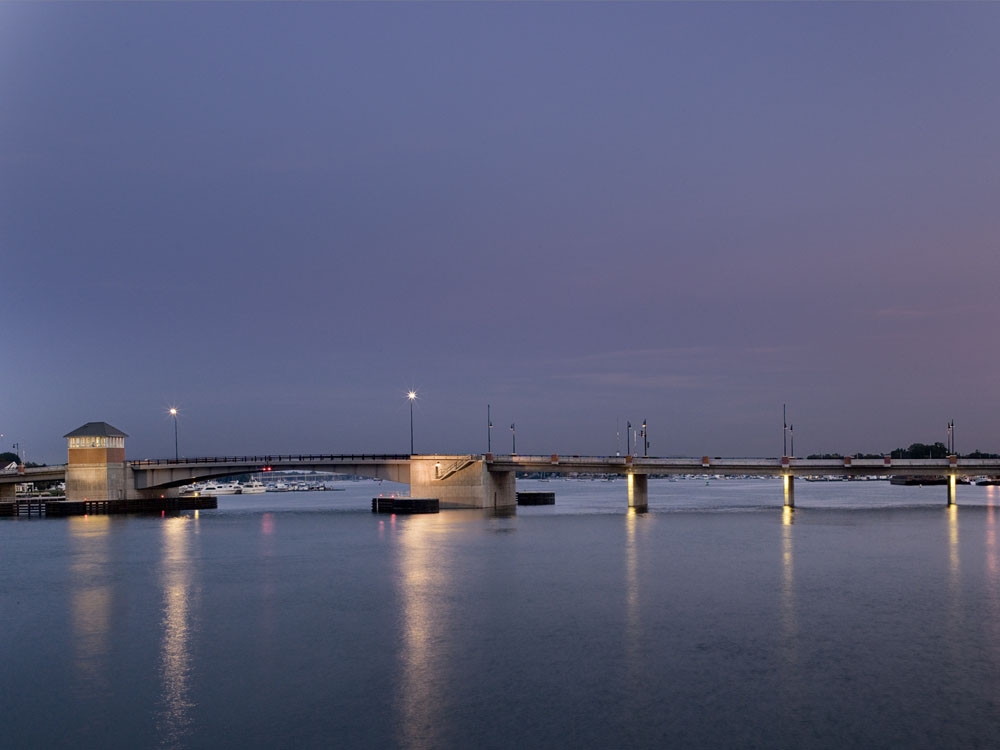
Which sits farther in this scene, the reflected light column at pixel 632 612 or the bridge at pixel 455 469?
the bridge at pixel 455 469

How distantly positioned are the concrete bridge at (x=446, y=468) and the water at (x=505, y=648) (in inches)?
1996

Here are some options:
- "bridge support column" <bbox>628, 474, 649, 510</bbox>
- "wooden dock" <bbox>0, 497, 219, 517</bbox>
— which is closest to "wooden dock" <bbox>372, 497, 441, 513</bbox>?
"bridge support column" <bbox>628, 474, 649, 510</bbox>

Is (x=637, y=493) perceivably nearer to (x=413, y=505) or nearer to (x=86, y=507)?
(x=413, y=505)

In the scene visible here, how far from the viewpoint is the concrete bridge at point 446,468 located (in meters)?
130

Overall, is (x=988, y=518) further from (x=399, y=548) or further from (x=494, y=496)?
(x=399, y=548)

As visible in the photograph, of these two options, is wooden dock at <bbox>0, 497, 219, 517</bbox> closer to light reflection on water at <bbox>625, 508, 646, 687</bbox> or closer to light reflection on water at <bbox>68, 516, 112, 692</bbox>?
light reflection on water at <bbox>68, 516, 112, 692</bbox>

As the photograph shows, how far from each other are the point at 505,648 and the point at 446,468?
308 feet

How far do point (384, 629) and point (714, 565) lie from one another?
111 ft

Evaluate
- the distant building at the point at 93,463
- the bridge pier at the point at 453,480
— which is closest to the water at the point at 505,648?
the bridge pier at the point at 453,480

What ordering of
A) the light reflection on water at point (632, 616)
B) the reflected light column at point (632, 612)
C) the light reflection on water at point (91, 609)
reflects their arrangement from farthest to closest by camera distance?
the reflected light column at point (632, 612)
the light reflection on water at point (91, 609)
the light reflection on water at point (632, 616)

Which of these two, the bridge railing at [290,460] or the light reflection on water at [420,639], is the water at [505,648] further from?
the bridge railing at [290,460]

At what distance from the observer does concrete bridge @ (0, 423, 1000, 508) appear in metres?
130

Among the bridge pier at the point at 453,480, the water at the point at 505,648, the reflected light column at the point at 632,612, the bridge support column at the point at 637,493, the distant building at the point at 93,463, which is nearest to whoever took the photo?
the water at the point at 505,648

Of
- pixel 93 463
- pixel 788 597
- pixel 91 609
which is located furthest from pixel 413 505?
pixel 788 597
